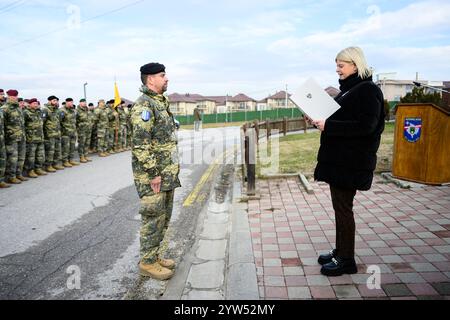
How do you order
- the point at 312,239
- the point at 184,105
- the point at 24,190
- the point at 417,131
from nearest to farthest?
the point at 312,239
the point at 417,131
the point at 24,190
the point at 184,105

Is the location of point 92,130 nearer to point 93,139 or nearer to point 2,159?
point 93,139

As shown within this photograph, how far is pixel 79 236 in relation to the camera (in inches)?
183

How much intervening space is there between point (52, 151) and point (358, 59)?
30.0 ft

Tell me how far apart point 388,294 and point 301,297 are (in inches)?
28.8

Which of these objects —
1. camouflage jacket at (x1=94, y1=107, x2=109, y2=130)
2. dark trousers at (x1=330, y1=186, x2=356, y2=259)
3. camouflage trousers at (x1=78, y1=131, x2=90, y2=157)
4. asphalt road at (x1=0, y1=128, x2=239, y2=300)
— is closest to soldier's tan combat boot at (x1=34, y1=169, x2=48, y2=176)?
asphalt road at (x1=0, y1=128, x2=239, y2=300)

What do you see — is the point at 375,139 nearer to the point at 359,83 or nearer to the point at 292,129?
the point at 359,83

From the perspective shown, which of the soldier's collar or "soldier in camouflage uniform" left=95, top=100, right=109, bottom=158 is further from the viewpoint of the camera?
"soldier in camouflage uniform" left=95, top=100, right=109, bottom=158

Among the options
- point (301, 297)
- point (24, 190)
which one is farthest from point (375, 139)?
point (24, 190)

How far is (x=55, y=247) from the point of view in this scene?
14.1 feet

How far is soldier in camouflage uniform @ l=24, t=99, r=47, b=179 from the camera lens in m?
9.01

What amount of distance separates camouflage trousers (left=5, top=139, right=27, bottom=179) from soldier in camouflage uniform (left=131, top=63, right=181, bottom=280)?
6316 millimetres

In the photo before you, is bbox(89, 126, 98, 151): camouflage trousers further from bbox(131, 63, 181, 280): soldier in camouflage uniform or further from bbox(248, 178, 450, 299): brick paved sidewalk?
bbox(131, 63, 181, 280): soldier in camouflage uniform

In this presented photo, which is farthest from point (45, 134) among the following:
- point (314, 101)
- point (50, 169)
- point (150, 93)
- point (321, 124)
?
point (321, 124)

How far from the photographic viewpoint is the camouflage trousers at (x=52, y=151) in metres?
9.74
